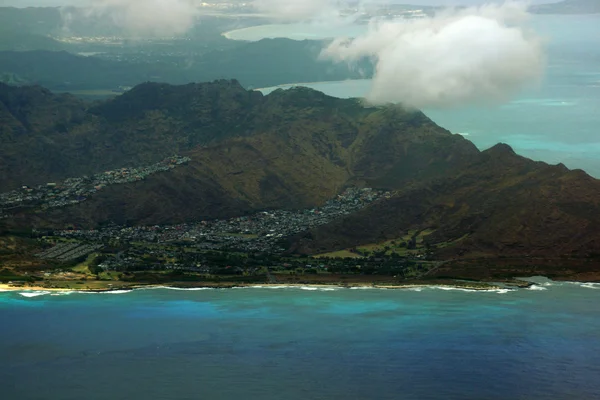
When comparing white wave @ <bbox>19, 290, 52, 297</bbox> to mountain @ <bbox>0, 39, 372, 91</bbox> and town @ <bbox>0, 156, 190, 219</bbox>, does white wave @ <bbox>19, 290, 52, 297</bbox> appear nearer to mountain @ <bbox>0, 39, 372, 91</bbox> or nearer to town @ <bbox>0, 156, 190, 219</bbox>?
town @ <bbox>0, 156, 190, 219</bbox>

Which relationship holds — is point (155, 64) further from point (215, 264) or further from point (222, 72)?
point (215, 264)

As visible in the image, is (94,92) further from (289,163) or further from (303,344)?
(303,344)

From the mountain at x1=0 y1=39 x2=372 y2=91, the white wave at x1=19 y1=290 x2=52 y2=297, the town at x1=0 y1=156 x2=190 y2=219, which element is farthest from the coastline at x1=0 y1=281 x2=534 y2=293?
the mountain at x1=0 y1=39 x2=372 y2=91

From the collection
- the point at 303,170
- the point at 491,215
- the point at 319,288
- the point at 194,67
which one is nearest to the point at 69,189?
the point at 303,170

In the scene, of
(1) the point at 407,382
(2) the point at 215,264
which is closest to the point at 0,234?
(2) the point at 215,264

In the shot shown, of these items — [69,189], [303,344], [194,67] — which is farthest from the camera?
[194,67]

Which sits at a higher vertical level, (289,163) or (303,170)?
(289,163)

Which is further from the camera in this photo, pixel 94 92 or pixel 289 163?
pixel 94 92

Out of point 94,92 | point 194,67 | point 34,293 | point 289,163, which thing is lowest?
point 34,293
